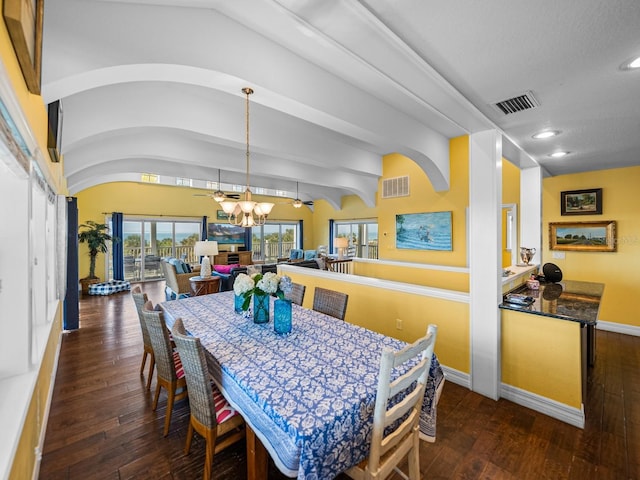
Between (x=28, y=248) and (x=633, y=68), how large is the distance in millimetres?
3938

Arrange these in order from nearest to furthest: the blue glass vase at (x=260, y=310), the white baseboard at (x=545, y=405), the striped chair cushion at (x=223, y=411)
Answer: the striped chair cushion at (x=223, y=411) → the white baseboard at (x=545, y=405) → the blue glass vase at (x=260, y=310)

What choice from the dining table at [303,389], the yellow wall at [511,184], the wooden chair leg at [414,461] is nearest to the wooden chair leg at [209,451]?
the dining table at [303,389]

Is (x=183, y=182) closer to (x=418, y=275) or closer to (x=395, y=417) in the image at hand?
(x=418, y=275)

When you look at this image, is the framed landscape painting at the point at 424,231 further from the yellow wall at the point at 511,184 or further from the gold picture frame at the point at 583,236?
the gold picture frame at the point at 583,236

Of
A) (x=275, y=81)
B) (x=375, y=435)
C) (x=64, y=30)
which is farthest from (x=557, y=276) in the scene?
(x=64, y=30)

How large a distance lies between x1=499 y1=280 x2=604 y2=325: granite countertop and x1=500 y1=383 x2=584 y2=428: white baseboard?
2.35 feet

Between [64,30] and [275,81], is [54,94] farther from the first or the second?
[275,81]

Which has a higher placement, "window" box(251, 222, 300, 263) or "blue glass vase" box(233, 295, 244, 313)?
"window" box(251, 222, 300, 263)

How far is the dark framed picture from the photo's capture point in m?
4.39

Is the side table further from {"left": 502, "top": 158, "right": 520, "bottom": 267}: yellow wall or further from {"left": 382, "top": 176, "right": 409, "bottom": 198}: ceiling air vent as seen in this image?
{"left": 502, "top": 158, "right": 520, "bottom": 267}: yellow wall

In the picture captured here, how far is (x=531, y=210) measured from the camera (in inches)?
159

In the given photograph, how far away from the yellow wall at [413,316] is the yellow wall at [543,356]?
34cm

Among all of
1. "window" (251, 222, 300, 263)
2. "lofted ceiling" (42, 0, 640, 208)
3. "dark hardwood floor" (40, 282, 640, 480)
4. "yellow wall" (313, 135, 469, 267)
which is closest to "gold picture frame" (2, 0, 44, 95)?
"lofted ceiling" (42, 0, 640, 208)

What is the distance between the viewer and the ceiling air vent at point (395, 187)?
5377mm
